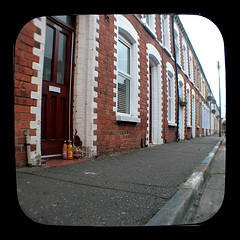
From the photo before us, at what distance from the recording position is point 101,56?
3.39m

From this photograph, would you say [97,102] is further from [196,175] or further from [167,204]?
[167,204]

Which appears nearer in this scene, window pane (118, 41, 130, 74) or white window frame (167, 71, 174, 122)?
window pane (118, 41, 130, 74)

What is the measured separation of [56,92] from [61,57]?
20.0 inches

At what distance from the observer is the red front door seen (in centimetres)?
225

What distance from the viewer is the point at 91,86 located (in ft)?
10.3

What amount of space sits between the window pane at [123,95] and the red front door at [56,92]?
144 centimetres

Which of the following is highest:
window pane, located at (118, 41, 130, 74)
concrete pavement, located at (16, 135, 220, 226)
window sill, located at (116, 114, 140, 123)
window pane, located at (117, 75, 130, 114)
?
window pane, located at (118, 41, 130, 74)

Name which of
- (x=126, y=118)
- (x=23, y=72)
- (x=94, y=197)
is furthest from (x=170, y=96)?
(x=23, y=72)

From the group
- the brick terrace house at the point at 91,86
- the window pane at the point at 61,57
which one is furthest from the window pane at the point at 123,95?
the window pane at the point at 61,57

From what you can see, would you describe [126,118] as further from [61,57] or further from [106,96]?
[61,57]

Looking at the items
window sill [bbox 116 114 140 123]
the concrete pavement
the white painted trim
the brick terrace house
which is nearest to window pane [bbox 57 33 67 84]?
the brick terrace house

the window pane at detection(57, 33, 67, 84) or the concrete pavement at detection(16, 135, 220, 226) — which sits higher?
the window pane at detection(57, 33, 67, 84)

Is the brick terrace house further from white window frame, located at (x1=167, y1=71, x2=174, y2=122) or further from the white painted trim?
white window frame, located at (x1=167, y1=71, x2=174, y2=122)

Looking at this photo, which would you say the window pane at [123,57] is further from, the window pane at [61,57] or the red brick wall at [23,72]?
the red brick wall at [23,72]
